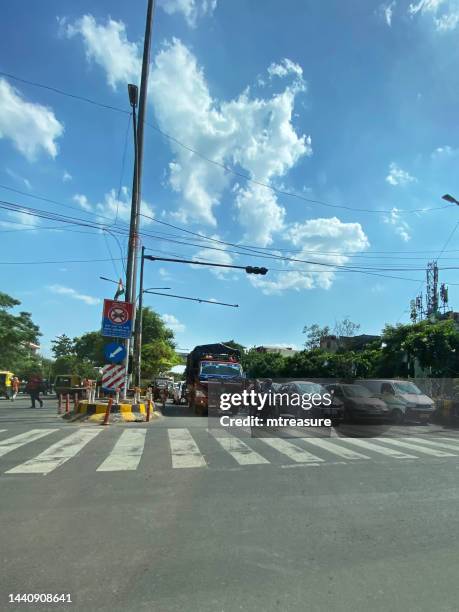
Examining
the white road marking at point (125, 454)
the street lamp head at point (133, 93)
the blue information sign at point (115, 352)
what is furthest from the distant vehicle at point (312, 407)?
the street lamp head at point (133, 93)

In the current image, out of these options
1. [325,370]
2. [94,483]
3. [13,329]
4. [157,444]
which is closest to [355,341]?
[325,370]

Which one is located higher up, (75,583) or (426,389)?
(426,389)

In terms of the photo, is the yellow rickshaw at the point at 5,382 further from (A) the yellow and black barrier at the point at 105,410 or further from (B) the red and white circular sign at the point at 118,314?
(B) the red and white circular sign at the point at 118,314

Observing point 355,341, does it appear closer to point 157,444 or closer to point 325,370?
point 325,370

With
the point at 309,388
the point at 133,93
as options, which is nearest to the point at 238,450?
the point at 309,388

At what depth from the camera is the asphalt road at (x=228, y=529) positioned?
4.01 metres

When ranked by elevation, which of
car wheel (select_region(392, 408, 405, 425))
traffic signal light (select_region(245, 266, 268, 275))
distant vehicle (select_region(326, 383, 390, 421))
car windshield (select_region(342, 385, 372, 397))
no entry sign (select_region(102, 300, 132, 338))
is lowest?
car wheel (select_region(392, 408, 405, 425))

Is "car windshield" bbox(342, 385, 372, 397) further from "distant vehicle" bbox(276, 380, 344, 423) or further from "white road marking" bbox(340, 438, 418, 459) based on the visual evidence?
"white road marking" bbox(340, 438, 418, 459)

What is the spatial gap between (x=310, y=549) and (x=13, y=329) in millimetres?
48543

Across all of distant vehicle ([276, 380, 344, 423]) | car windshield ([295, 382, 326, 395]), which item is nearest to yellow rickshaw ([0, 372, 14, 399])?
distant vehicle ([276, 380, 344, 423])

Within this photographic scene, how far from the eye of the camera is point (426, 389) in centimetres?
2480

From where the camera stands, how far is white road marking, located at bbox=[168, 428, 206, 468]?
9194 mm

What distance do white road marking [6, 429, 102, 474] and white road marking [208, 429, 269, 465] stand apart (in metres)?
3.13

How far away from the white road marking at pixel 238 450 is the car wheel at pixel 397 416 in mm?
9516
